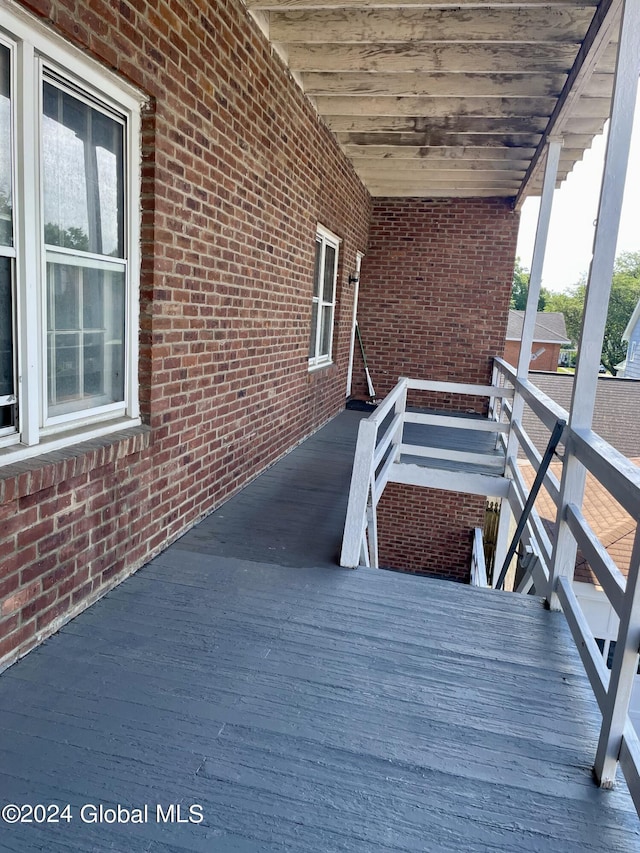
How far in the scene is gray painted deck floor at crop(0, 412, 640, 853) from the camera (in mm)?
1600

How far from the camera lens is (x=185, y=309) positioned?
10.5 ft

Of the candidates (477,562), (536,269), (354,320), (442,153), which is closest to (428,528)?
(477,562)

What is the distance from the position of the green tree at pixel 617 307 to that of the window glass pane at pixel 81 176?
34.3 meters

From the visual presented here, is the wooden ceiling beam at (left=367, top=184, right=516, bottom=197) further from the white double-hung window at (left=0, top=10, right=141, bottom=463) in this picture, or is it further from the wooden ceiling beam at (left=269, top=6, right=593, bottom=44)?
the white double-hung window at (left=0, top=10, right=141, bottom=463)

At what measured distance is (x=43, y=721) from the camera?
6.20 ft

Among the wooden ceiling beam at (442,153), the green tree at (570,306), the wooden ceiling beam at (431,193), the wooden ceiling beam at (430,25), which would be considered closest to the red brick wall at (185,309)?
the wooden ceiling beam at (430,25)

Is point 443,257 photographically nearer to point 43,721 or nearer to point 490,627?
point 490,627

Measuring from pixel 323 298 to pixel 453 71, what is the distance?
2.99 m

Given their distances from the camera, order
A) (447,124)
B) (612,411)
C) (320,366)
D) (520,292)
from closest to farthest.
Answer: (447,124) < (320,366) < (612,411) < (520,292)

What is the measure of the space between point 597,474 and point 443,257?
7.26 m

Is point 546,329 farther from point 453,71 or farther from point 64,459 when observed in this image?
point 64,459

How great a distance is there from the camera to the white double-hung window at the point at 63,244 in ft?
6.62

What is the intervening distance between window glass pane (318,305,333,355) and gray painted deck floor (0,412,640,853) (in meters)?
4.53

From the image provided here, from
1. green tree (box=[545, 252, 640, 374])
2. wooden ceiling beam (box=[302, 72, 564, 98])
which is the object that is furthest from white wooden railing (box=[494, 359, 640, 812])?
green tree (box=[545, 252, 640, 374])
